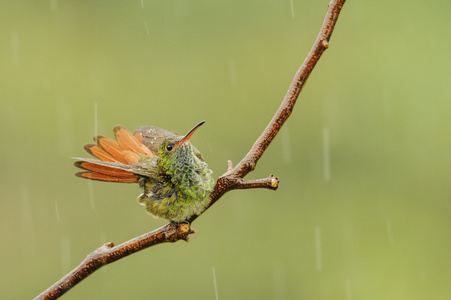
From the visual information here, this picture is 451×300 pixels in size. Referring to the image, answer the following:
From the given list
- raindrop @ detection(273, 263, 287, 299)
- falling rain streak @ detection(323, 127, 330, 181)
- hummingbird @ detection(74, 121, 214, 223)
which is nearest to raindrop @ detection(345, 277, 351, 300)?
raindrop @ detection(273, 263, 287, 299)

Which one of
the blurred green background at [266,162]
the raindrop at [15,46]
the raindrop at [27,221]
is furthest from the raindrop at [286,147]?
the raindrop at [15,46]

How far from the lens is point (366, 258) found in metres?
11.3

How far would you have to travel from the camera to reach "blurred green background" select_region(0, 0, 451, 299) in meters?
11.7

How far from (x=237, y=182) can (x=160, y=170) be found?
682 millimetres

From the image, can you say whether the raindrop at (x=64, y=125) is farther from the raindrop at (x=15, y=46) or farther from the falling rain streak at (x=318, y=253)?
the falling rain streak at (x=318, y=253)

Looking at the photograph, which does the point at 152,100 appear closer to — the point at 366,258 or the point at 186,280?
the point at 186,280

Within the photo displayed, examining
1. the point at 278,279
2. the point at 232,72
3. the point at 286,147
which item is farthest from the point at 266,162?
the point at 232,72

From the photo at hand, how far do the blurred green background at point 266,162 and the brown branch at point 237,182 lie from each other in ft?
29.6

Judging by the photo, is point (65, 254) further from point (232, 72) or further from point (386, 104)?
point (386, 104)

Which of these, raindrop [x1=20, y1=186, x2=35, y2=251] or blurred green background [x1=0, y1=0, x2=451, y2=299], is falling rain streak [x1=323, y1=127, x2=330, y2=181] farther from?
raindrop [x1=20, y1=186, x2=35, y2=251]

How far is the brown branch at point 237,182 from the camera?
6.08ft

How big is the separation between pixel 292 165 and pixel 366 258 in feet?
8.43

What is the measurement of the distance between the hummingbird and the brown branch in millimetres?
292

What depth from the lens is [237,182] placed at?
2.03m
